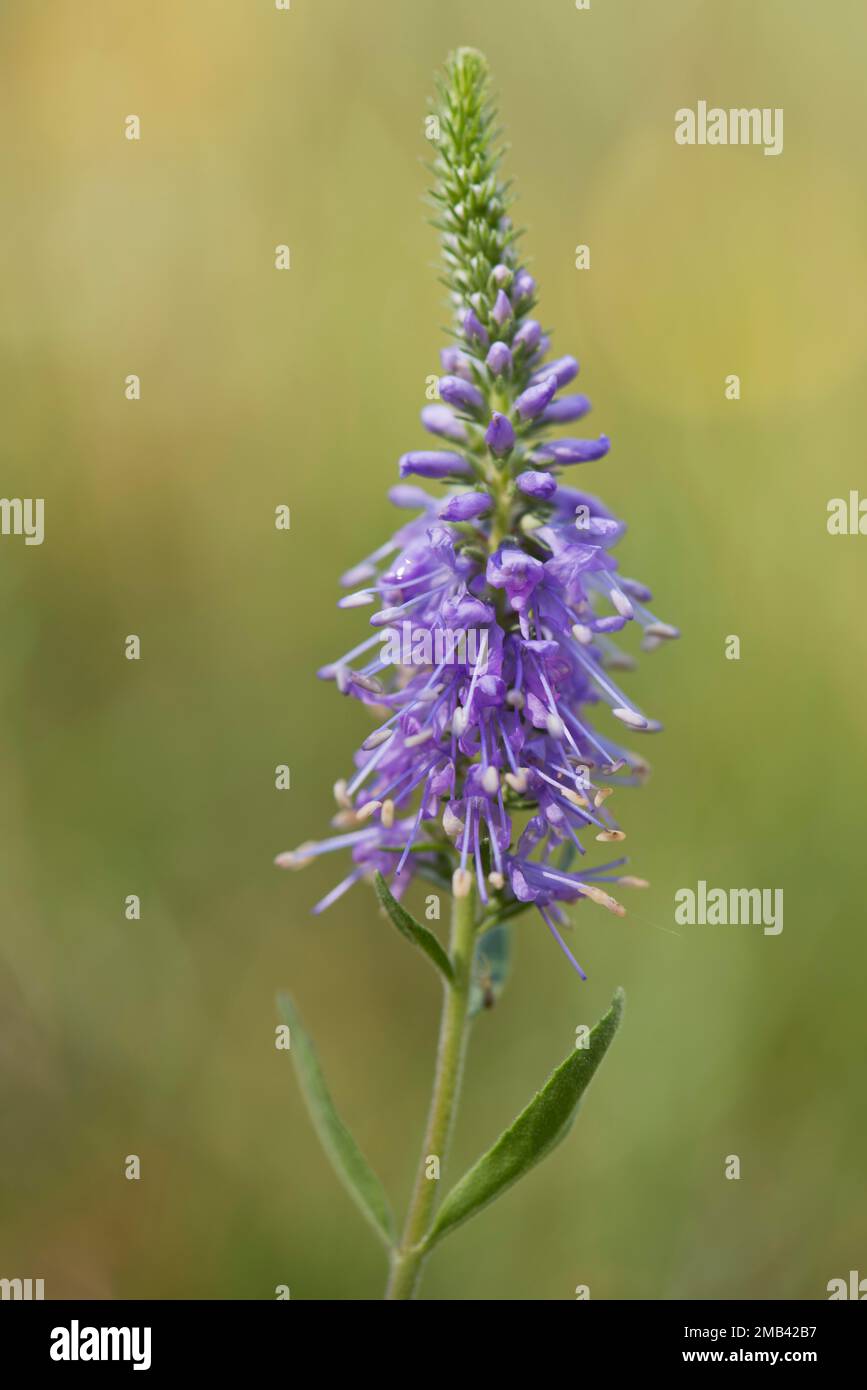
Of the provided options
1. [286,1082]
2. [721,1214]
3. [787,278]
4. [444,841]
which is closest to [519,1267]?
[721,1214]

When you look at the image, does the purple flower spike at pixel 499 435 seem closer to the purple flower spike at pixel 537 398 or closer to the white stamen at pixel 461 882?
the purple flower spike at pixel 537 398

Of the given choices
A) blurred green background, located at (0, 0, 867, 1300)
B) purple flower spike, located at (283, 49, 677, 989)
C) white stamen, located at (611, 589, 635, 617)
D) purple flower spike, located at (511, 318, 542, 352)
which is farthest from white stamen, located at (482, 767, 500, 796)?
blurred green background, located at (0, 0, 867, 1300)

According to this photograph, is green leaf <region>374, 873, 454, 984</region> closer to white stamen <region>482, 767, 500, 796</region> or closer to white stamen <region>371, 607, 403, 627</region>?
white stamen <region>482, 767, 500, 796</region>
